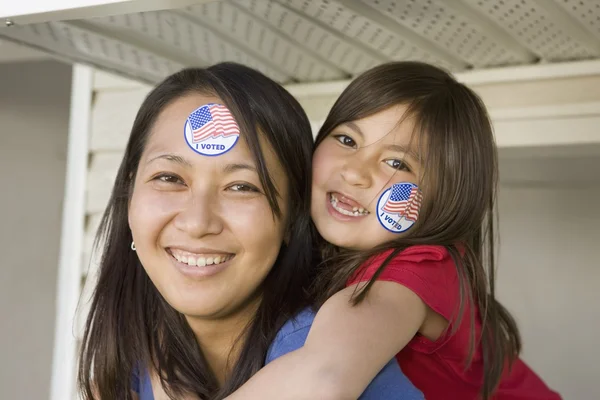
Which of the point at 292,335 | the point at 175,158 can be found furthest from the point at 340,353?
the point at 175,158

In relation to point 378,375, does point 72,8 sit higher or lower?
higher

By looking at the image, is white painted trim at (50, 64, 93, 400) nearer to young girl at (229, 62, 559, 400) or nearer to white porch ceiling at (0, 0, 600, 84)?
white porch ceiling at (0, 0, 600, 84)

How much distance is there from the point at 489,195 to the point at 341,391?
33.4 inches

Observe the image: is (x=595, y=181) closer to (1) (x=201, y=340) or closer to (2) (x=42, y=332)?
(1) (x=201, y=340)

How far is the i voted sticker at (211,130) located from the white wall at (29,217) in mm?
3280

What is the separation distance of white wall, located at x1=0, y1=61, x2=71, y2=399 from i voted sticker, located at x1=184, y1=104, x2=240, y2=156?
10.8 feet

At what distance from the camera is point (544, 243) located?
3.79 meters

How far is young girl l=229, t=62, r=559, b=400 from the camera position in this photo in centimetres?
187

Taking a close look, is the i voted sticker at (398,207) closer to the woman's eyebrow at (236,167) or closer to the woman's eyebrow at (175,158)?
the woman's eyebrow at (236,167)

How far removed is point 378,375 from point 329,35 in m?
1.21

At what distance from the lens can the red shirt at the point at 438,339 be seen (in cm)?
182

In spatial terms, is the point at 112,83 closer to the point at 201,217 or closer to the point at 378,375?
the point at 201,217

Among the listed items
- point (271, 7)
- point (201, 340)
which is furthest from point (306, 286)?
point (271, 7)

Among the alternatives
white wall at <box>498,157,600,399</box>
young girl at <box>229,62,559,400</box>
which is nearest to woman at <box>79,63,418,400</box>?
young girl at <box>229,62,559,400</box>
